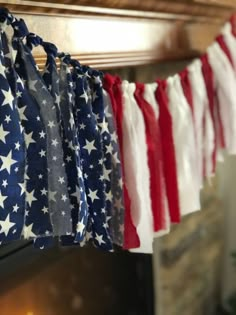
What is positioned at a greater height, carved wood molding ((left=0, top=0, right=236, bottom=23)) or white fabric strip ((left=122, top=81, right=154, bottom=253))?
carved wood molding ((left=0, top=0, right=236, bottom=23))

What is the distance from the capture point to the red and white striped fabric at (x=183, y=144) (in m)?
1.06

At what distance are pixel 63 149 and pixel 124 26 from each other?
0.44m

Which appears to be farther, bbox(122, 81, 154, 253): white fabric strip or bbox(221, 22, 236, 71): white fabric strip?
bbox(221, 22, 236, 71): white fabric strip

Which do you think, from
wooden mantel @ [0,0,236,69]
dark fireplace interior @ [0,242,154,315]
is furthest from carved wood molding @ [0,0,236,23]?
dark fireplace interior @ [0,242,154,315]

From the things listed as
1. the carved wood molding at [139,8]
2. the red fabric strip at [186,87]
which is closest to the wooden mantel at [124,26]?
the carved wood molding at [139,8]

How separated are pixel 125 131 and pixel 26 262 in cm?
37

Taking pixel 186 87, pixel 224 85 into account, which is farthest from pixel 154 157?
pixel 224 85

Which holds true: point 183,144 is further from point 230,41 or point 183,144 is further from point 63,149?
point 63,149

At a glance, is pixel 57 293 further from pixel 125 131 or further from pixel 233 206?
pixel 233 206

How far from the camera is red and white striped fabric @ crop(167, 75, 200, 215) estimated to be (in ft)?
3.49

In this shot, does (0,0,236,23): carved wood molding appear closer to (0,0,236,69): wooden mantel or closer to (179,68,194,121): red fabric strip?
(0,0,236,69): wooden mantel

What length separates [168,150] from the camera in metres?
1.03

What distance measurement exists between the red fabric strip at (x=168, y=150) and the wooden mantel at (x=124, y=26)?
127 mm

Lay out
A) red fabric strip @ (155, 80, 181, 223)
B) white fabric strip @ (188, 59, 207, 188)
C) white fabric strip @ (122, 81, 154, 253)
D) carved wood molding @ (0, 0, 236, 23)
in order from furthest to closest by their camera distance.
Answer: white fabric strip @ (188, 59, 207, 188)
red fabric strip @ (155, 80, 181, 223)
white fabric strip @ (122, 81, 154, 253)
carved wood molding @ (0, 0, 236, 23)
